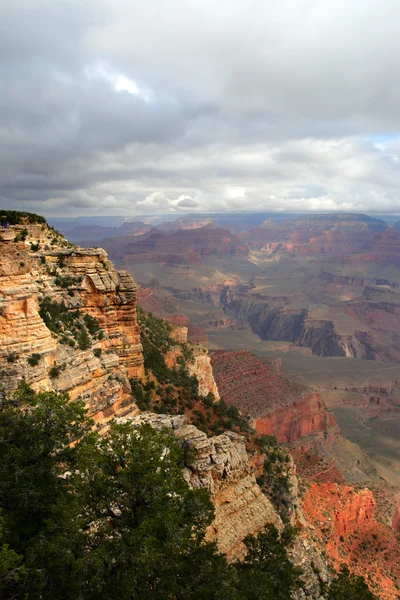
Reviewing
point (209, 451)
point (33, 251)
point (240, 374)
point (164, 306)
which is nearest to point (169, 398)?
point (209, 451)

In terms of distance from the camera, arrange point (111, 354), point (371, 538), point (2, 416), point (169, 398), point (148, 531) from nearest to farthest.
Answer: point (148, 531), point (2, 416), point (111, 354), point (169, 398), point (371, 538)

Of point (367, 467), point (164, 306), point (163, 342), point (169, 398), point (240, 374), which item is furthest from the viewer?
point (164, 306)

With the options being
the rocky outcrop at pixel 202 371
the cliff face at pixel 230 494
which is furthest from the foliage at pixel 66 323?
the rocky outcrop at pixel 202 371

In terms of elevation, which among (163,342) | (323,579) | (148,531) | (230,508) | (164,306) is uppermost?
(148,531)

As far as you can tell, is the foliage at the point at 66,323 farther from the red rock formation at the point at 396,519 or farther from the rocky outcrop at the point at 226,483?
the red rock formation at the point at 396,519

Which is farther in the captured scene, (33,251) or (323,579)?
(33,251)

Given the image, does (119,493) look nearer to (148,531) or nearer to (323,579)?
(148,531)

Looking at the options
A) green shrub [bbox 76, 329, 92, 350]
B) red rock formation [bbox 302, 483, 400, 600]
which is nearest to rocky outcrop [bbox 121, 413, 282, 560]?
green shrub [bbox 76, 329, 92, 350]
